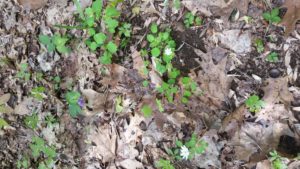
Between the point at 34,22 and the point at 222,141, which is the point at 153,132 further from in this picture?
the point at 34,22

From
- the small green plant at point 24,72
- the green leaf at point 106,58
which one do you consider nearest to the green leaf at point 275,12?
the green leaf at point 106,58

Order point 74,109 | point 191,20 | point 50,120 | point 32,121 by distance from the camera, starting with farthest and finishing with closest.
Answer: point 32,121, point 50,120, point 74,109, point 191,20

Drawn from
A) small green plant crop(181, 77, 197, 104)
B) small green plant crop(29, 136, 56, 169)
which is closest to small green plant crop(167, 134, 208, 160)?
small green plant crop(181, 77, 197, 104)

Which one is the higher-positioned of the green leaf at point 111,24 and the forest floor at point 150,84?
the green leaf at point 111,24

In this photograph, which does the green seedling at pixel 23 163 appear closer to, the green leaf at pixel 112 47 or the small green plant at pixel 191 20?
the green leaf at pixel 112 47

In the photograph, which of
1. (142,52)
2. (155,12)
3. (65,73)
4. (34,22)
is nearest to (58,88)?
(65,73)

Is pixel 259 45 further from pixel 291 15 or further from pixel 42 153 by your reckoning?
pixel 42 153

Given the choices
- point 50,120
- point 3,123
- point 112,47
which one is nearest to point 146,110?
point 112,47
